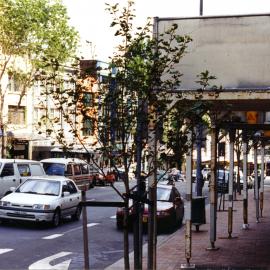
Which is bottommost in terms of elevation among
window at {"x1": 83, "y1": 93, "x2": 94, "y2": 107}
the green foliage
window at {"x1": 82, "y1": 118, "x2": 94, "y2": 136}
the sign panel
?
window at {"x1": 82, "y1": 118, "x2": 94, "y2": 136}

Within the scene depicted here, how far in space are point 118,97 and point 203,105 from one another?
106 cm

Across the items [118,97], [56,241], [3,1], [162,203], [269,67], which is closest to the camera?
[118,97]

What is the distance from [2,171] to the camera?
2316cm

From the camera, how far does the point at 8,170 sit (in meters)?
23.5

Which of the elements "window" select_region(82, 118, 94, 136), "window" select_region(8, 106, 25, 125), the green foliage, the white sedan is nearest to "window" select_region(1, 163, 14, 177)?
the white sedan

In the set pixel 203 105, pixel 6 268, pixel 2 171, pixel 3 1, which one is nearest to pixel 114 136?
pixel 203 105

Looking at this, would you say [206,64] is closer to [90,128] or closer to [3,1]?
[90,128]

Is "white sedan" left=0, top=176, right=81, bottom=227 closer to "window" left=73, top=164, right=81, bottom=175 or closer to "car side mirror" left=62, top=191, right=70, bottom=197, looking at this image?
"car side mirror" left=62, top=191, right=70, bottom=197

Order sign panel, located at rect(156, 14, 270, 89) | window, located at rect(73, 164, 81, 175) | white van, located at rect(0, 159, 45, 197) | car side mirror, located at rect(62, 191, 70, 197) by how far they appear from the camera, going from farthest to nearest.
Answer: window, located at rect(73, 164, 81, 175) < white van, located at rect(0, 159, 45, 197) < car side mirror, located at rect(62, 191, 70, 197) < sign panel, located at rect(156, 14, 270, 89)

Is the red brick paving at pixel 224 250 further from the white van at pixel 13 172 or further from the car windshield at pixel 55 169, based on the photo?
the car windshield at pixel 55 169

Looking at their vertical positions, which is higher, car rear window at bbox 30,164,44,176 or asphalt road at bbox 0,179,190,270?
car rear window at bbox 30,164,44,176

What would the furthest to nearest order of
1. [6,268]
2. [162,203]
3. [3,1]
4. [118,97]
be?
[3,1]
[162,203]
[6,268]
[118,97]

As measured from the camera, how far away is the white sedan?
1781 cm

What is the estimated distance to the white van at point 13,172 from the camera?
75.2 ft
